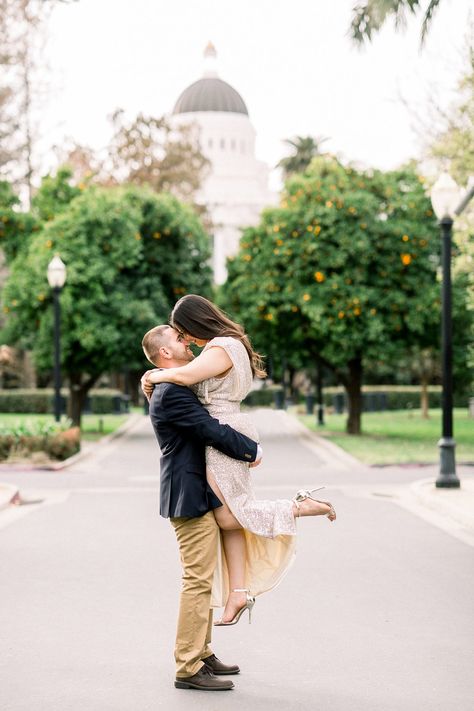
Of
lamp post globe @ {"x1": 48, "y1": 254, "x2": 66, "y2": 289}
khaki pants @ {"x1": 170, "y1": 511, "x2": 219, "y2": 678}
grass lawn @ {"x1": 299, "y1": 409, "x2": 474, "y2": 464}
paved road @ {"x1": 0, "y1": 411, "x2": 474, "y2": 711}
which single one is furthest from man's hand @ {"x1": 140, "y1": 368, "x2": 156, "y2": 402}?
lamp post globe @ {"x1": 48, "y1": 254, "x2": 66, "y2": 289}

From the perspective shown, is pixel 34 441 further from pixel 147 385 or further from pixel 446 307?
pixel 147 385

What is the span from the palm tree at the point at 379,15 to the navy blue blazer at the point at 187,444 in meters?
6.77

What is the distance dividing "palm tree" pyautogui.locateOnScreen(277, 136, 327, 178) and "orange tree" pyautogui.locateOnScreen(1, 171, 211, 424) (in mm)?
51062

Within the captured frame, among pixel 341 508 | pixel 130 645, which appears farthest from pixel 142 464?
pixel 130 645

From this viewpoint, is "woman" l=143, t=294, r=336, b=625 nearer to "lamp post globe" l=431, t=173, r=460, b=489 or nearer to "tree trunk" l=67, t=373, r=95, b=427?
"lamp post globe" l=431, t=173, r=460, b=489

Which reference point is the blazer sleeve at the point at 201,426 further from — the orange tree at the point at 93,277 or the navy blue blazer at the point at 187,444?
the orange tree at the point at 93,277

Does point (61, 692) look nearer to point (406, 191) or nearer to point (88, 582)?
point (88, 582)

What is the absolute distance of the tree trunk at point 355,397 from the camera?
31.3 meters

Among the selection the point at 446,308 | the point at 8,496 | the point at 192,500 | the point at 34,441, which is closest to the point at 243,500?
the point at 192,500

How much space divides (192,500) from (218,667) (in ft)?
3.02

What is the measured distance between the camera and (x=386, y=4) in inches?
439

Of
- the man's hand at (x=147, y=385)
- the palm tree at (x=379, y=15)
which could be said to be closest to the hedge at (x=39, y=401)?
the palm tree at (x=379, y=15)

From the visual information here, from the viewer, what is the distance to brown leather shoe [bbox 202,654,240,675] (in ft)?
18.9

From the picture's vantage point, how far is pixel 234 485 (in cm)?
565
